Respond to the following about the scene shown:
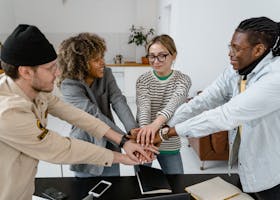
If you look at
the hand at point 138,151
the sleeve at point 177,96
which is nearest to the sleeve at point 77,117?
the hand at point 138,151

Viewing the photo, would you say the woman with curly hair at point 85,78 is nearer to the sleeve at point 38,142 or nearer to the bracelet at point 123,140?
the bracelet at point 123,140

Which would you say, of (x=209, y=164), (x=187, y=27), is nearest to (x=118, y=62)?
(x=187, y=27)

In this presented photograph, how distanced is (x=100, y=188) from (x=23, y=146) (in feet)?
1.51

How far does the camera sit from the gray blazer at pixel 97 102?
1511mm

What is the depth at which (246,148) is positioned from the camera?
47.7 inches

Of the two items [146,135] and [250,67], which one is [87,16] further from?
[250,67]

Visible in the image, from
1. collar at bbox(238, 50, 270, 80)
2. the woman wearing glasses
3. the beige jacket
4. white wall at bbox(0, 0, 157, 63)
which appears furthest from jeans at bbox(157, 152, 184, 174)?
white wall at bbox(0, 0, 157, 63)

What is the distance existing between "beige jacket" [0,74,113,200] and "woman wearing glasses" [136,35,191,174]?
1.80 feet

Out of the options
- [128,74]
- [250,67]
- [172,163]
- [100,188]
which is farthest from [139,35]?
[100,188]

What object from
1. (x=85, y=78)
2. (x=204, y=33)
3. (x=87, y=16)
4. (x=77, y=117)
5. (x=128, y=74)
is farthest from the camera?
(x=87, y=16)

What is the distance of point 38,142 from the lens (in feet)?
3.43

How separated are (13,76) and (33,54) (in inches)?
5.9

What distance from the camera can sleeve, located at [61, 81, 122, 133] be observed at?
150cm

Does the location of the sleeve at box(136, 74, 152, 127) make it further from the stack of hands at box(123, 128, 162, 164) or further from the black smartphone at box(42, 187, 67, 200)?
the black smartphone at box(42, 187, 67, 200)
